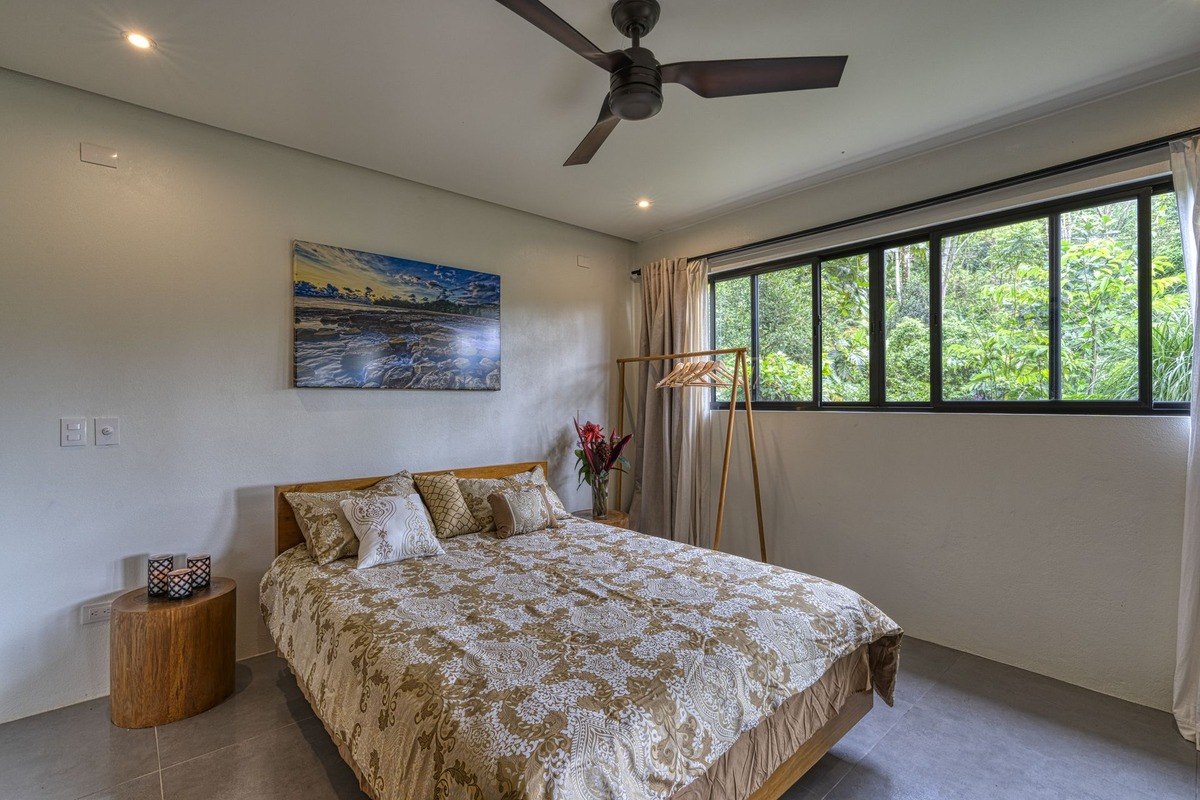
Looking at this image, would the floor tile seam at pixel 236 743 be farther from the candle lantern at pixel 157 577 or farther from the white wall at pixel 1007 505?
the white wall at pixel 1007 505

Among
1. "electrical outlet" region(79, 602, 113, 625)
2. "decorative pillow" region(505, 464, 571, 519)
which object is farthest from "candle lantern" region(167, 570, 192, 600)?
"decorative pillow" region(505, 464, 571, 519)

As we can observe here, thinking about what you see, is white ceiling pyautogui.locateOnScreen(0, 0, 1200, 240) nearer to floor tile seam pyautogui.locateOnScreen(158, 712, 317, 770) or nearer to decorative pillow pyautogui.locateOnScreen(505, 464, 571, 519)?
decorative pillow pyautogui.locateOnScreen(505, 464, 571, 519)

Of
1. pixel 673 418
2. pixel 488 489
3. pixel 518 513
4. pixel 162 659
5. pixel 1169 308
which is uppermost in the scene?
pixel 1169 308

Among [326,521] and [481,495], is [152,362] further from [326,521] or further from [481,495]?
[481,495]

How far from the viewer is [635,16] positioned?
1854mm

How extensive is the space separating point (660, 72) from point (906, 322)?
2.20 meters

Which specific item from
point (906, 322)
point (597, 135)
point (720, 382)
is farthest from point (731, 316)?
point (597, 135)

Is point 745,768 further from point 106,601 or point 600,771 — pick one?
point 106,601

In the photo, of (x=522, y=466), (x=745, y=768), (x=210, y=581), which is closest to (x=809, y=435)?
(x=522, y=466)

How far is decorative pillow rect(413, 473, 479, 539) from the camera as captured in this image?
288 centimetres

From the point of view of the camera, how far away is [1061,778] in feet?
6.19

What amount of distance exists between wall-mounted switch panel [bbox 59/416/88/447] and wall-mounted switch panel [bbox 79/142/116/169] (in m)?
1.15

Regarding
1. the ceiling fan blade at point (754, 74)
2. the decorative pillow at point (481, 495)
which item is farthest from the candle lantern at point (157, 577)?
the ceiling fan blade at point (754, 74)

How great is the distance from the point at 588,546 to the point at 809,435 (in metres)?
1.71
